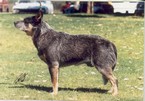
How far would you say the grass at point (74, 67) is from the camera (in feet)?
23.6

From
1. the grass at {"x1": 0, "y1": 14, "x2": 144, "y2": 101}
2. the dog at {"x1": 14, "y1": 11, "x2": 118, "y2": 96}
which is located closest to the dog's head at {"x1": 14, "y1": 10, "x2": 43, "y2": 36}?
the dog at {"x1": 14, "y1": 11, "x2": 118, "y2": 96}

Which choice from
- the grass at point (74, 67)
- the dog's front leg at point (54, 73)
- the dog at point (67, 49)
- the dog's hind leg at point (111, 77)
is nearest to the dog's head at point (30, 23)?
the dog at point (67, 49)

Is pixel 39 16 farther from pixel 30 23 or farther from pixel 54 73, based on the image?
pixel 54 73

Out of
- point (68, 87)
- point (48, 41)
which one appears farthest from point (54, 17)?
point (68, 87)

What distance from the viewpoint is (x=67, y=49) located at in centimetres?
705

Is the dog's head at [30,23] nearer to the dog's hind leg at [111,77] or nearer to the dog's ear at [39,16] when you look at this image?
the dog's ear at [39,16]

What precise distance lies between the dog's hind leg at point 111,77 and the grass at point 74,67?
93 mm

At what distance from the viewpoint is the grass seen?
7.19m

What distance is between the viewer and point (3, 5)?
7359 millimetres

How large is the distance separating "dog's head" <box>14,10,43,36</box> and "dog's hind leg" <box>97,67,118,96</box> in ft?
2.86

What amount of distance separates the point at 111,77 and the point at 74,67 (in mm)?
591

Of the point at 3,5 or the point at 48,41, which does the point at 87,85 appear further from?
the point at 3,5

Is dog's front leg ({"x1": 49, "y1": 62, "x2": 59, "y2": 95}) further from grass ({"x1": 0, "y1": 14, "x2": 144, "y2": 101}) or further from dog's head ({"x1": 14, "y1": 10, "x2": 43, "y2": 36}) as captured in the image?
dog's head ({"x1": 14, "y1": 10, "x2": 43, "y2": 36})

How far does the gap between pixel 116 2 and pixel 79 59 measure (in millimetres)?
820
